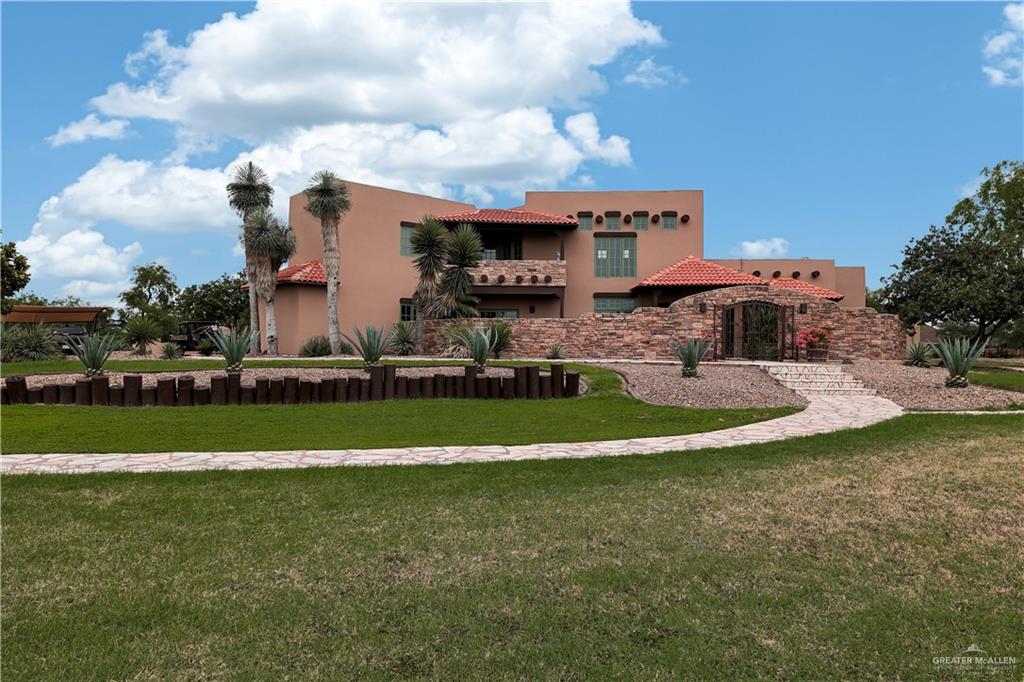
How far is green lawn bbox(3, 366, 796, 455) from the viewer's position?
8.72 metres

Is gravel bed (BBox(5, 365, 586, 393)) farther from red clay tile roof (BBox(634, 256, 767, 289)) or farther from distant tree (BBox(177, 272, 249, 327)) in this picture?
distant tree (BBox(177, 272, 249, 327))

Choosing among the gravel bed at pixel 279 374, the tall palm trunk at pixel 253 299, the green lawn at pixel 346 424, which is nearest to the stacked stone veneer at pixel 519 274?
the tall palm trunk at pixel 253 299

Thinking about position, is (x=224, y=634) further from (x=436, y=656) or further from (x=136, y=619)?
(x=436, y=656)

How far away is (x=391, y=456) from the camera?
776cm

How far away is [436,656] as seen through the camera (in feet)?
10.4

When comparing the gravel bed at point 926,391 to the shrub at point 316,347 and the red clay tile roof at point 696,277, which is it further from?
the shrub at point 316,347

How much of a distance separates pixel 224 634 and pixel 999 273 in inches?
1137

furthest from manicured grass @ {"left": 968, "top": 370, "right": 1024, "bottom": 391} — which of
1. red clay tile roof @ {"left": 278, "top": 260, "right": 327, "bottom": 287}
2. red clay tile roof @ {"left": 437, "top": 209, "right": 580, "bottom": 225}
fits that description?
red clay tile roof @ {"left": 278, "top": 260, "right": 327, "bottom": 287}

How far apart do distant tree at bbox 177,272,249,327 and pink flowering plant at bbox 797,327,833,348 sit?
34.9 m

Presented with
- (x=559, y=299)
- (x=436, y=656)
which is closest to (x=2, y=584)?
(x=436, y=656)

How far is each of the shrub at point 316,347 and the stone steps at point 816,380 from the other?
16.9 m

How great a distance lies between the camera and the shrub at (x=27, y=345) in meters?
19.2

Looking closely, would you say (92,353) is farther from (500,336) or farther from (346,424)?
(500,336)

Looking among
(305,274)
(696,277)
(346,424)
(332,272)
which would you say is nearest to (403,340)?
(332,272)
